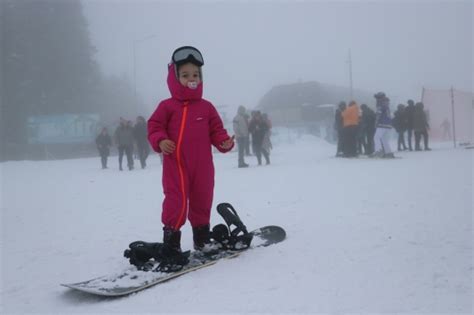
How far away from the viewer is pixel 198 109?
3.42 m

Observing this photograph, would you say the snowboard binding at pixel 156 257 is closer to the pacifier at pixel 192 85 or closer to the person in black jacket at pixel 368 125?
the pacifier at pixel 192 85

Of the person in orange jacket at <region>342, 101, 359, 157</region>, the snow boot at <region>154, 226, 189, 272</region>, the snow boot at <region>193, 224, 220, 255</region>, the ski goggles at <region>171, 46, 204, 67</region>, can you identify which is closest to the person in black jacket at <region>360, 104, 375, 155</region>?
the person in orange jacket at <region>342, 101, 359, 157</region>

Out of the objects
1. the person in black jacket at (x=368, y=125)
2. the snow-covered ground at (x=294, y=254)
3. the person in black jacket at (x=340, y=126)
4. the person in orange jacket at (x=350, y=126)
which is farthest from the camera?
the person in black jacket at (x=368, y=125)

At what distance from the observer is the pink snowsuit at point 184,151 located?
322 centimetres

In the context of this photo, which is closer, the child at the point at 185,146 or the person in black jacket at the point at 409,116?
the child at the point at 185,146

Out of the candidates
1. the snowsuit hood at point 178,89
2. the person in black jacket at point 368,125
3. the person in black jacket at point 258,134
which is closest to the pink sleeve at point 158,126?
the snowsuit hood at point 178,89

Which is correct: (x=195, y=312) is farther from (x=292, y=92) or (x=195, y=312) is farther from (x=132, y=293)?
(x=292, y=92)

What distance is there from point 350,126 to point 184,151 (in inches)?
406

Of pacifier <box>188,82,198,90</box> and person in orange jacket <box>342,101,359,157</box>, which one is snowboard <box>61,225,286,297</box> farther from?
person in orange jacket <box>342,101,359,157</box>

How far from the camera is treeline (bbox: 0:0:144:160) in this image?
106 ft

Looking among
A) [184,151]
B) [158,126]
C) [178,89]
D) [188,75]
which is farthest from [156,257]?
[188,75]

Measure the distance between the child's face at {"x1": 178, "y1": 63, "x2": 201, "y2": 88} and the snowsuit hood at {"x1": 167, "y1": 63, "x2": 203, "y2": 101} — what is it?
0.03 meters

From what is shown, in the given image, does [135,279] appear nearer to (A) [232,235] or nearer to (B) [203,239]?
(B) [203,239]

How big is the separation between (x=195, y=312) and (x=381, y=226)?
2329 mm
